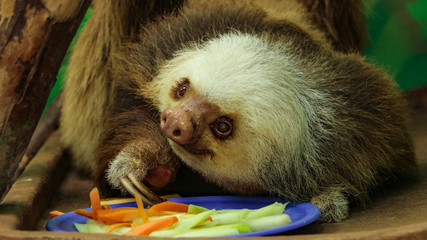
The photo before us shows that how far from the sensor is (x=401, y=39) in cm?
530

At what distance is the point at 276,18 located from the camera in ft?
10.1

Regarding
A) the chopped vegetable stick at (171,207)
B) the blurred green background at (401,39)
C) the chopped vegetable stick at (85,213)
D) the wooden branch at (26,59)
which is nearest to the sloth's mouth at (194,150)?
the chopped vegetable stick at (171,207)

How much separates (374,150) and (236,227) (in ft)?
3.01

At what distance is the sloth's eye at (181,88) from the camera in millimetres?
2449

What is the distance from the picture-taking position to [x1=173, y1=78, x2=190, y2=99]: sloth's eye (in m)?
2.45

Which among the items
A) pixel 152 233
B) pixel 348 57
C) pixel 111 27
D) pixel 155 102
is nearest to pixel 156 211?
pixel 152 233

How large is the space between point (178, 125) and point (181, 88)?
0.32m

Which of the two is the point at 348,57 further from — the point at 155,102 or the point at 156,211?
the point at 156,211

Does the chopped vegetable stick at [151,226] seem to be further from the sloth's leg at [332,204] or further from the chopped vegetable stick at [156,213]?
the sloth's leg at [332,204]

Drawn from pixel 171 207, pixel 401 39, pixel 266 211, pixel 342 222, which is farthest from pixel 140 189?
pixel 401 39

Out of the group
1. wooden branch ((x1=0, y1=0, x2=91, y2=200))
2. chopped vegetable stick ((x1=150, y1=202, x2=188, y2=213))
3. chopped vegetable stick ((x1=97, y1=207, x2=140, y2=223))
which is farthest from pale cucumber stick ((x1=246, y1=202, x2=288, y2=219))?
wooden branch ((x1=0, y1=0, x2=91, y2=200))

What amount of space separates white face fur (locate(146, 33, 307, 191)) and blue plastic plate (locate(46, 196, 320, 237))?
89 millimetres

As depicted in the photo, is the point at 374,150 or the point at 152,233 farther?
the point at 374,150

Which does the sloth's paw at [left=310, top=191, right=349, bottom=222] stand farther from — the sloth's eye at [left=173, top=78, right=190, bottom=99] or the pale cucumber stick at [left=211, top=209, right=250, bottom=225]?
the sloth's eye at [left=173, top=78, right=190, bottom=99]
